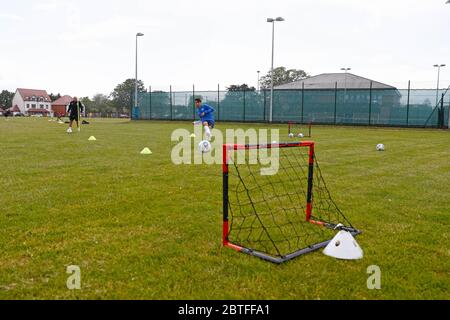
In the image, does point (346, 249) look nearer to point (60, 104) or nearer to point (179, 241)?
point (179, 241)

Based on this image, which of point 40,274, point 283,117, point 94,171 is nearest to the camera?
point 40,274

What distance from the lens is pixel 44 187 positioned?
278 inches

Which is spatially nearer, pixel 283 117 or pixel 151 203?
pixel 151 203

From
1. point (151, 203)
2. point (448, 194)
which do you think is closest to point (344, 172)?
point (448, 194)

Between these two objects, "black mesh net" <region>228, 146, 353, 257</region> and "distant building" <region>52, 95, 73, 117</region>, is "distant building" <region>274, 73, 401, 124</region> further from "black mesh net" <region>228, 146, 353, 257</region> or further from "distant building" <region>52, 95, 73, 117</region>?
"distant building" <region>52, 95, 73, 117</region>

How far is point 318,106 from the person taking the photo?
3597cm

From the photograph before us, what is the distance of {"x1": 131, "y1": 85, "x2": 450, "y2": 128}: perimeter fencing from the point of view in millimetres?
31594

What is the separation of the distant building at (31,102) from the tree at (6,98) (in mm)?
3532

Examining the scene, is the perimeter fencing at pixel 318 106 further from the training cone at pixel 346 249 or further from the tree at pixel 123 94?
the tree at pixel 123 94

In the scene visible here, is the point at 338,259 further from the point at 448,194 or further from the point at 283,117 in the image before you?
the point at 283,117

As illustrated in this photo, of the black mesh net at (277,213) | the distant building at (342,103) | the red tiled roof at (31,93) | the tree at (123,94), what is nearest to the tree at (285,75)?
the tree at (123,94)

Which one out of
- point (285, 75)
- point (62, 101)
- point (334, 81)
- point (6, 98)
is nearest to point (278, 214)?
point (334, 81)

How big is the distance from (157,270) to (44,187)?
4228 millimetres
